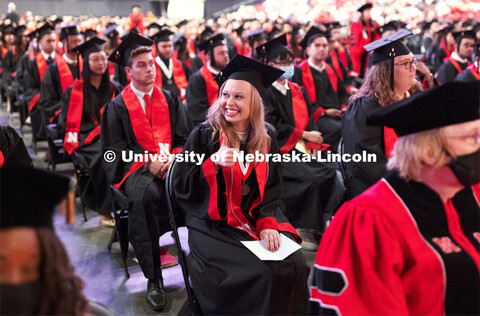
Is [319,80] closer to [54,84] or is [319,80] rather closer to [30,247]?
[54,84]

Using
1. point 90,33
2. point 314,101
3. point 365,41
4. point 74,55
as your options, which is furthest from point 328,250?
point 365,41

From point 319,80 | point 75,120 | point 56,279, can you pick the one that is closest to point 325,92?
point 319,80

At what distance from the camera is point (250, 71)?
311 centimetres

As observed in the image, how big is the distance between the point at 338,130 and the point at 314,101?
71 centimetres

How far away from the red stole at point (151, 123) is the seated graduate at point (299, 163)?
2.67 ft

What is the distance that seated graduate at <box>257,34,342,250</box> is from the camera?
4156mm

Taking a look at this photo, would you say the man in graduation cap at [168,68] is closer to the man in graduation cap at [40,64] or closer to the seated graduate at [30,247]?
the man in graduation cap at [40,64]

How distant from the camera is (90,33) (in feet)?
26.8

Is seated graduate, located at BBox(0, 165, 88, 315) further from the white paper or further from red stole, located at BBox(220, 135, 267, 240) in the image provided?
red stole, located at BBox(220, 135, 267, 240)

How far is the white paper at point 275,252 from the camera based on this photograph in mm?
2635

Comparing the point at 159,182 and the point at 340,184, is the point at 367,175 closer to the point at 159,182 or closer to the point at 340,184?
the point at 340,184

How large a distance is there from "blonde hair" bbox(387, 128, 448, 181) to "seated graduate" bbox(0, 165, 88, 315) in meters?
1.12

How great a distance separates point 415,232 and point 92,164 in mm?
3456

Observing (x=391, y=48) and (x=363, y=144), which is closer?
(x=363, y=144)
